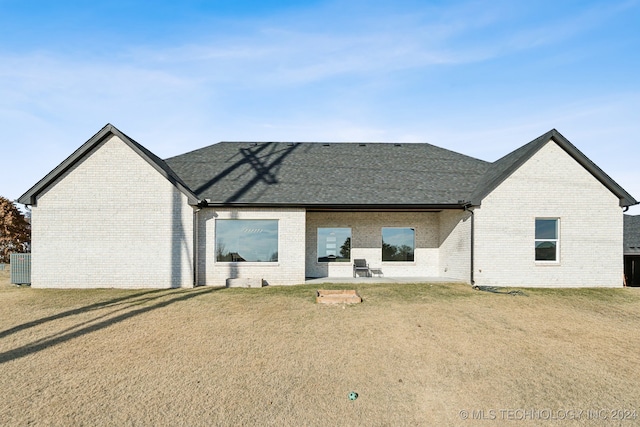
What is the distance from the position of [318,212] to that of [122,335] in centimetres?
1031

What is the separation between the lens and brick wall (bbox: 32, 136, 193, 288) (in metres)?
12.8

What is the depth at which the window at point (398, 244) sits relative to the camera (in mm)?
16281

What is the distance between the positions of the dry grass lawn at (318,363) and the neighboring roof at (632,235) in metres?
14.5

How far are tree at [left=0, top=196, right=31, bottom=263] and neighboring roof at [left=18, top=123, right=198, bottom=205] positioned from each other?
1734 centimetres

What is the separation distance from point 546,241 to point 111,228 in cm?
1731

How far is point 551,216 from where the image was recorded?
13195 mm

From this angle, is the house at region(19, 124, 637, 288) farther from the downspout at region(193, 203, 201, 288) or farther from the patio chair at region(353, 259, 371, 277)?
the patio chair at region(353, 259, 371, 277)

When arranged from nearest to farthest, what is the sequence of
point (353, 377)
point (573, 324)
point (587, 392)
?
point (587, 392) → point (353, 377) → point (573, 324)

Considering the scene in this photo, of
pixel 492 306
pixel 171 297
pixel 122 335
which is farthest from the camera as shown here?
pixel 171 297

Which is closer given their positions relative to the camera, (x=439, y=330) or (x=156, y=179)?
(x=439, y=330)

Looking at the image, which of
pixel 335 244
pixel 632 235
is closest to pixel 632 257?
pixel 632 235

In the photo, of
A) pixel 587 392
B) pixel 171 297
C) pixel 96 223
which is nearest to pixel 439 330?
pixel 587 392

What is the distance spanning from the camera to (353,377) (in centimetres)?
520

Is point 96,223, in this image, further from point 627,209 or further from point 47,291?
point 627,209
